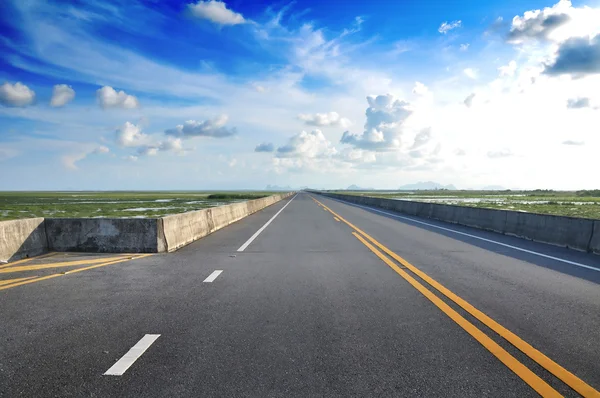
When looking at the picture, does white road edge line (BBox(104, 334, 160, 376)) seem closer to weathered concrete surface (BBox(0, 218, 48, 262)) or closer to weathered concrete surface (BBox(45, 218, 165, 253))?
weathered concrete surface (BBox(0, 218, 48, 262))

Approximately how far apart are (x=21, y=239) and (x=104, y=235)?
1.83 metres

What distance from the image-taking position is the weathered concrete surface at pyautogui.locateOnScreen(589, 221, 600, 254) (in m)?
11.0

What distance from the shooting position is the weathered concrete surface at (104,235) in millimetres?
10867

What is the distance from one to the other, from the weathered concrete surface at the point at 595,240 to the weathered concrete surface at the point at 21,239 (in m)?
14.2

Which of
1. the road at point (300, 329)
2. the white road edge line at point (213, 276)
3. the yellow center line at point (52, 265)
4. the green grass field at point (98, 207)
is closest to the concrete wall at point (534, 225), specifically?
the road at point (300, 329)

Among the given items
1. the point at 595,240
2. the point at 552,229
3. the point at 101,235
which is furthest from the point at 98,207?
the point at 595,240

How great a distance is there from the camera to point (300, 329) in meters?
4.70

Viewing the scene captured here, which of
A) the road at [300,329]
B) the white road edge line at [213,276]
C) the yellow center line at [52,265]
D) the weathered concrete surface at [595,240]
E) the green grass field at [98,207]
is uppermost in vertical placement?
the weathered concrete surface at [595,240]

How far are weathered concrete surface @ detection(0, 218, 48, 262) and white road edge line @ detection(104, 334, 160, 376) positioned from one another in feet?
21.6

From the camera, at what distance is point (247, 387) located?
331 centimetres

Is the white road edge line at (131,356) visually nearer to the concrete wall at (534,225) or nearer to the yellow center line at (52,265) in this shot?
the yellow center line at (52,265)

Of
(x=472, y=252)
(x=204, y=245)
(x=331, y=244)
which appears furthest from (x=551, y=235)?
(x=204, y=245)

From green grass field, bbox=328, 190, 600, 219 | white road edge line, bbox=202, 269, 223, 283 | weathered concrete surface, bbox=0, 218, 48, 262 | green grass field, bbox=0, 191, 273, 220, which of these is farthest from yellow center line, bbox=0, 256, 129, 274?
green grass field, bbox=328, 190, 600, 219

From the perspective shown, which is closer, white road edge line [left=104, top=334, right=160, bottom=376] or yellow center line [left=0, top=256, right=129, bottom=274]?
white road edge line [left=104, top=334, right=160, bottom=376]
